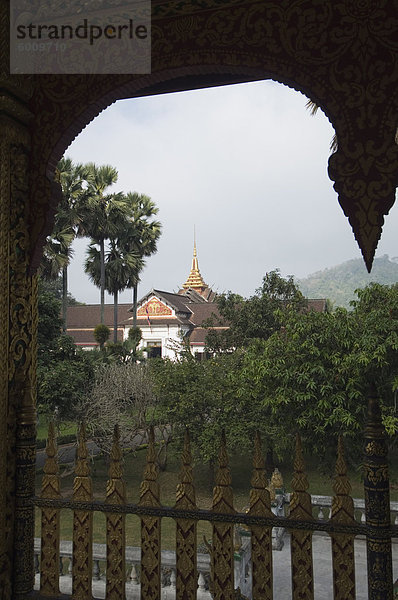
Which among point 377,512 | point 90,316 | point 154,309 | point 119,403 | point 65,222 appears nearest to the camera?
point 377,512

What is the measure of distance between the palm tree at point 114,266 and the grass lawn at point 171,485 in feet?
25.5

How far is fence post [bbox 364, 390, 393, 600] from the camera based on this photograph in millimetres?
1734

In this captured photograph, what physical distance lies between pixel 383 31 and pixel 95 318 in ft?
87.2

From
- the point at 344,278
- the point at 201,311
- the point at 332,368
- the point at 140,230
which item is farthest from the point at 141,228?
the point at 344,278

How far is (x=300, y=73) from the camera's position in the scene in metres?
2.03

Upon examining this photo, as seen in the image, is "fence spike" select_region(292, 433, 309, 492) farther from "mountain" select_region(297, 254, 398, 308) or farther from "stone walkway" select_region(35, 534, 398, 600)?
"mountain" select_region(297, 254, 398, 308)

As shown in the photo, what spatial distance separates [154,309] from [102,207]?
29.9 feet

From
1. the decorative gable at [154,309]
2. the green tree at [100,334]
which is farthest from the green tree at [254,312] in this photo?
the decorative gable at [154,309]

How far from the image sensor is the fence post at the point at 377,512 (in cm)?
173

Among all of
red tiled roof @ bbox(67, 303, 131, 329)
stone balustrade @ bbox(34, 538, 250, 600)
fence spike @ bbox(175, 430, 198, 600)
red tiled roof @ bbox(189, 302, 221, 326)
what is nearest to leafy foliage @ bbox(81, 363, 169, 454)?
stone balustrade @ bbox(34, 538, 250, 600)

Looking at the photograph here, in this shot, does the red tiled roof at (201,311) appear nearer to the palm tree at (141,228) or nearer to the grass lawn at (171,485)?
the palm tree at (141,228)

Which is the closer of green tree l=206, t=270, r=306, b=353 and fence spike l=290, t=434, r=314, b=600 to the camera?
fence spike l=290, t=434, r=314, b=600

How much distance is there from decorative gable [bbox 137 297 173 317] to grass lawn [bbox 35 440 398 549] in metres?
12.8

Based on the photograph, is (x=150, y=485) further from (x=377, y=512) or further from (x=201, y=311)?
(x=201, y=311)
